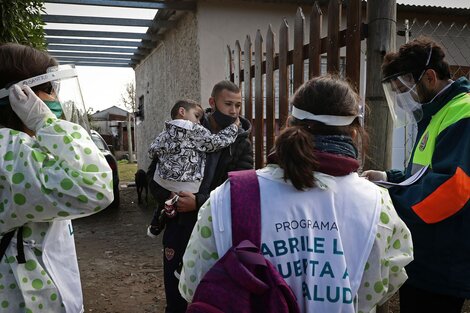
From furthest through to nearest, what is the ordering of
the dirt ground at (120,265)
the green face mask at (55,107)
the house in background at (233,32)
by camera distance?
the house in background at (233,32), the dirt ground at (120,265), the green face mask at (55,107)

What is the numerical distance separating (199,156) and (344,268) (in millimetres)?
1633

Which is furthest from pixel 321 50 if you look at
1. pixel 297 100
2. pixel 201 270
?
pixel 201 270

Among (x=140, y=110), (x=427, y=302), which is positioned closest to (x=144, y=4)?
(x=427, y=302)

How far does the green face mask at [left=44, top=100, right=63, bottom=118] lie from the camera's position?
5.39 feet

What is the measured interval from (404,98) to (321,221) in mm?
1180

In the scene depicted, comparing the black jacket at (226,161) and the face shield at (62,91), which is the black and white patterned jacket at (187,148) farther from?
the face shield at (62,91)

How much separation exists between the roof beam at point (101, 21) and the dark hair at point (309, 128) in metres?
6.60

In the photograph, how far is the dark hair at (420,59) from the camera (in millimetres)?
2053

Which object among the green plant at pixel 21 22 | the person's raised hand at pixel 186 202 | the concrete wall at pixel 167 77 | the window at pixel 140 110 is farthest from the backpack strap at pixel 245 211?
the window at pixel 140 110

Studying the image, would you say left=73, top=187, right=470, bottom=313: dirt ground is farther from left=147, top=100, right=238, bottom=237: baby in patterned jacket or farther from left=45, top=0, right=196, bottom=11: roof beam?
left=45, top=0, right=196, bottom=11: roof beam

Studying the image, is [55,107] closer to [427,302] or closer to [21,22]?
[21,22]

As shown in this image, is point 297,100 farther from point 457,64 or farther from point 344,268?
point 457,64

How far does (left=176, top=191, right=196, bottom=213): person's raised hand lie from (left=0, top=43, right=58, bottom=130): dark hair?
3.76ft

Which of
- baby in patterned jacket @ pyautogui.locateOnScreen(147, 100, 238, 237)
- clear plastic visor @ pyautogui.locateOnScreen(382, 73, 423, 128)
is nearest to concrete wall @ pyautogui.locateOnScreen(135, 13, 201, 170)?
baby in patterned jacket @ pyautogui.locateOnScreen(147, 100, 238, 237)
